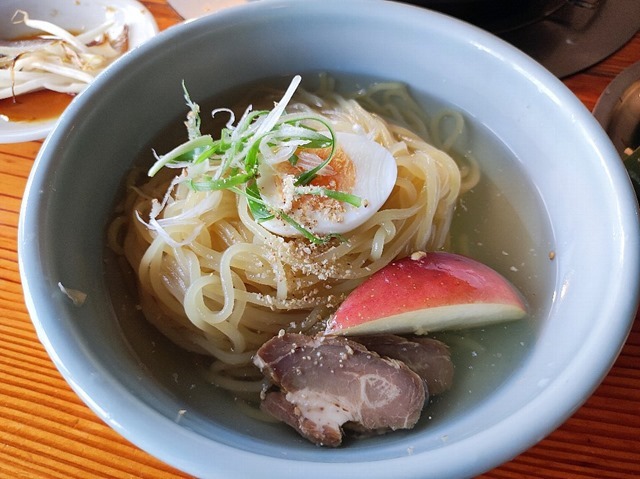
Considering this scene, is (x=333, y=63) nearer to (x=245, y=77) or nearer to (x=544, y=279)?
(x=245, y=77)

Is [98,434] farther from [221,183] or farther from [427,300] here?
[427,300]

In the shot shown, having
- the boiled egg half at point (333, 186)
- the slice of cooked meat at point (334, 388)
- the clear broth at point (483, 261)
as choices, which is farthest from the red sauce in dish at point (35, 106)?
the slice of cooked meat at point (334, 388)

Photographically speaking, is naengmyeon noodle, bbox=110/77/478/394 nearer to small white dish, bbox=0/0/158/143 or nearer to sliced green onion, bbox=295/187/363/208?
sliced green onion, bbox=295/187/363/208

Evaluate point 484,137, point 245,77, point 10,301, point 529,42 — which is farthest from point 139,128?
point 529,42

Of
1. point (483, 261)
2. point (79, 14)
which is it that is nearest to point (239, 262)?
point (483, 261)

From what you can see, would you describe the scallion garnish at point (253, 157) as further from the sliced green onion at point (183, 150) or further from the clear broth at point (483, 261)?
the clear broth at point (483, 261)
